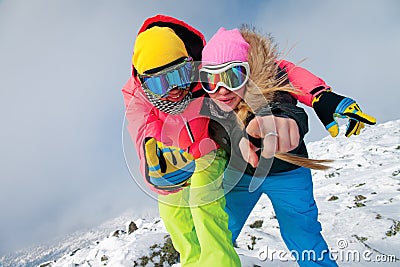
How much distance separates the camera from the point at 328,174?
26.0 ft

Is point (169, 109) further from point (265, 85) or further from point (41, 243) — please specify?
point (41, 243)

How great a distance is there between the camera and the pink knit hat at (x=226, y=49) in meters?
1.87

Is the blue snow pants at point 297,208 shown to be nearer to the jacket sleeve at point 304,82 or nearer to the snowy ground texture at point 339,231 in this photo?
the snowy ground texture at point 339,231

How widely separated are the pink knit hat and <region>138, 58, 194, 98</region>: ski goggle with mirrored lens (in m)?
0.15

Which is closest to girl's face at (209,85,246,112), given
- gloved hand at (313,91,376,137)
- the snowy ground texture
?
gloved hand at (313,91,376,137)

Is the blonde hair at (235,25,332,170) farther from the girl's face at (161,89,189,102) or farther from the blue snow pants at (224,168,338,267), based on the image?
the blue snow pants at (224,168,338,267)

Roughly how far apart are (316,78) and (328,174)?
6.40 meters

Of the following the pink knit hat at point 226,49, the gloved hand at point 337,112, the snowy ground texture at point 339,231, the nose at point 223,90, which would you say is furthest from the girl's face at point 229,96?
the snowy ground texture at point 339,231

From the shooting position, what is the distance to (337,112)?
6.40 feet

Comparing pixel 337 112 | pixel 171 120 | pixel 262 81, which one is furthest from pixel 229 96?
pixel 337 112

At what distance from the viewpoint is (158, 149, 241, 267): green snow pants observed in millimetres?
1837

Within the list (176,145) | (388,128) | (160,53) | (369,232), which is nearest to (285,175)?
(176,145)

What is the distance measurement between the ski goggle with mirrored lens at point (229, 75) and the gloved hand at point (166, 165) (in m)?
0.46

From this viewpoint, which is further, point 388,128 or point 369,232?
point 388,128
